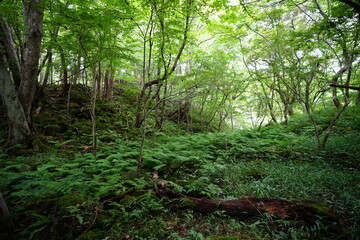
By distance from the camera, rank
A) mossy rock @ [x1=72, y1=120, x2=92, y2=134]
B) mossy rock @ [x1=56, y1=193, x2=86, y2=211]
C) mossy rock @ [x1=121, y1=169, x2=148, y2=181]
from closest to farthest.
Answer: mossy rock @ [x1=56, y1=193, x2=86, y2=211], mossy rock @ [x1=121, y1=169, x2=148, y2=181], mossy rock @ [x1=72, y1=120, x2=92, y2=134]

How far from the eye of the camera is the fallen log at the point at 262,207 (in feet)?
7.84

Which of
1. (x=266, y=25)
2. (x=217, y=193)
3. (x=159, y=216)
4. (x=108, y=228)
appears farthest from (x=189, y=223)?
(x=266, y=25)

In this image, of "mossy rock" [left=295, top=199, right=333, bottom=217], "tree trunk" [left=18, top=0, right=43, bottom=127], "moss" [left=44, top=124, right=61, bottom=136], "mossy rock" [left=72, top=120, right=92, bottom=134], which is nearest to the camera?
"mossy rock" [left=295, top=199, right=333, bottom=217]

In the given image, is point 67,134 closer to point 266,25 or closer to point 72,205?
point 72,205

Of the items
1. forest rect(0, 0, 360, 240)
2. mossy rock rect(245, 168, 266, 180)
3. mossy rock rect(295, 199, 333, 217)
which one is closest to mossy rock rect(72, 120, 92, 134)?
forest rect(0, 0, 360, 240)

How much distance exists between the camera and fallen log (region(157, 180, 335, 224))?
7.84ft

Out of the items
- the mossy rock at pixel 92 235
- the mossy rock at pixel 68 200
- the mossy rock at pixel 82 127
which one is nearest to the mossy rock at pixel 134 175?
the mossy rock at pixel 68 200

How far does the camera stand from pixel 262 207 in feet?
8.57

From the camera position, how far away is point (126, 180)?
360cm

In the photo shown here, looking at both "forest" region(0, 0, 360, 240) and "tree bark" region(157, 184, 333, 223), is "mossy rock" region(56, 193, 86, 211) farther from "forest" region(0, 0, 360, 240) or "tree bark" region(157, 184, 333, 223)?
"tree bark" region(157, 184, 333, 223)

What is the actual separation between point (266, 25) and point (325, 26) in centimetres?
568

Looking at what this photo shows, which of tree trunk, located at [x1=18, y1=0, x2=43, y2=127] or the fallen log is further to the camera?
tree trunk, located at [x1=18, y1=0, x2=43, y2=127]

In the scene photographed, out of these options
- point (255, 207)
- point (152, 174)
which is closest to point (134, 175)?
point (152, 174)

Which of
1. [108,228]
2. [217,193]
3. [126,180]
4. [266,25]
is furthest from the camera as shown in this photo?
[266,25]
